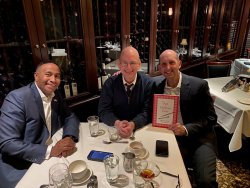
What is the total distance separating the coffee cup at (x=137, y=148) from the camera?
1157 mm

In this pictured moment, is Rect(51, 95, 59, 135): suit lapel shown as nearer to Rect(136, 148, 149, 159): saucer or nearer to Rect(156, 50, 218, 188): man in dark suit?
Rect(136, 148, 149, 159): saucer

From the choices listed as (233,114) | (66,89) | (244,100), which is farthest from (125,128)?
(244,100)

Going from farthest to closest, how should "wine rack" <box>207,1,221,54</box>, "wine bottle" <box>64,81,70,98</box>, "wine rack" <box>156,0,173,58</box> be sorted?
"wine rack" <box>207,1,221,54</box>, "wine rack" <box>156,0,173,58</box>, "wine bottle" <box>64,81,70,98</box>

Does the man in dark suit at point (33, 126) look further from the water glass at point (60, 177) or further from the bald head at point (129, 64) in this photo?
the bald head at point (129, 64)

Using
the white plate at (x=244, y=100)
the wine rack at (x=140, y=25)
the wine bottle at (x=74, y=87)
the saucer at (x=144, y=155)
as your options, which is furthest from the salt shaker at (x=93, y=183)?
the wine rack at (x=140, y=25)

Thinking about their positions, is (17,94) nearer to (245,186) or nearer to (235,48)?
(245,186)

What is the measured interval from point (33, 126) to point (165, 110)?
3.19 feet

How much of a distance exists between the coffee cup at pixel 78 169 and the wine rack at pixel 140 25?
1868 millimetres

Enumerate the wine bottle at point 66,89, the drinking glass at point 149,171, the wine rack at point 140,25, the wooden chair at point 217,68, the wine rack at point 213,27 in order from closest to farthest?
the drinking glass at point 149,171 → the wine bottle at point 66,89 → the wine rack at point 140,25 → the wooden chair at point 217,68 → the wine rack at point 213,27

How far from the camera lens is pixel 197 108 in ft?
5.64

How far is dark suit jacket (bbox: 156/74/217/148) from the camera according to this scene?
5.51ft

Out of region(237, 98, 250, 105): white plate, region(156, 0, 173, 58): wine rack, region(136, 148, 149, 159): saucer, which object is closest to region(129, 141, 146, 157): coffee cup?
region(136, 148, 149, 159): saucer

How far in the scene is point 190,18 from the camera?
3.46 metres

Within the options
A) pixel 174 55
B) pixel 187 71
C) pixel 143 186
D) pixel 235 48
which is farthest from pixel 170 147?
pixel 235 48
